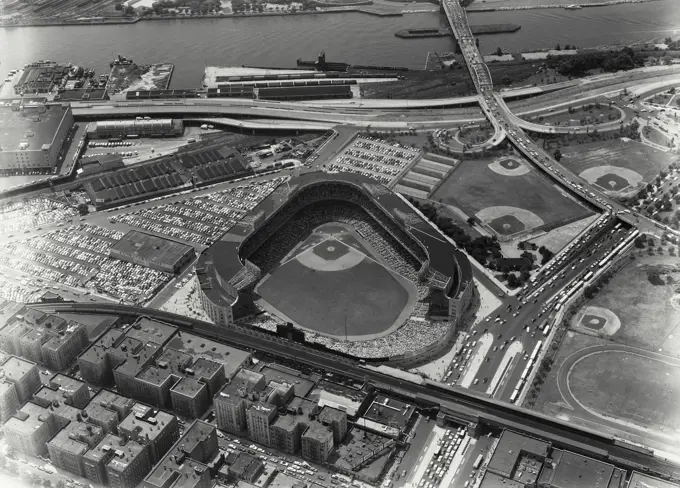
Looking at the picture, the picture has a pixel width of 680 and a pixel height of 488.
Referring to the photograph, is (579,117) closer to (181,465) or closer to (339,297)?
(339,297)

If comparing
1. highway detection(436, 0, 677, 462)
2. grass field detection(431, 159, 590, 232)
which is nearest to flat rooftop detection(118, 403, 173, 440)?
highway detection(436, 0, 677, 462)

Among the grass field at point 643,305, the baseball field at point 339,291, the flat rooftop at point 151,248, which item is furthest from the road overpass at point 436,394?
the grass field at point 643,305

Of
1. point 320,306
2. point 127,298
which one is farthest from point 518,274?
point 127,298

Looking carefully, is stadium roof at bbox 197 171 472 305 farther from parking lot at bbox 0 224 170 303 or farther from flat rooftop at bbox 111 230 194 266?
parking lot at bbox 0 224 170 303

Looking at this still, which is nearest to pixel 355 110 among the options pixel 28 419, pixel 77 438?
pixel 28 419

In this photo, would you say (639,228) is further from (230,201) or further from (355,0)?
(355,0)
